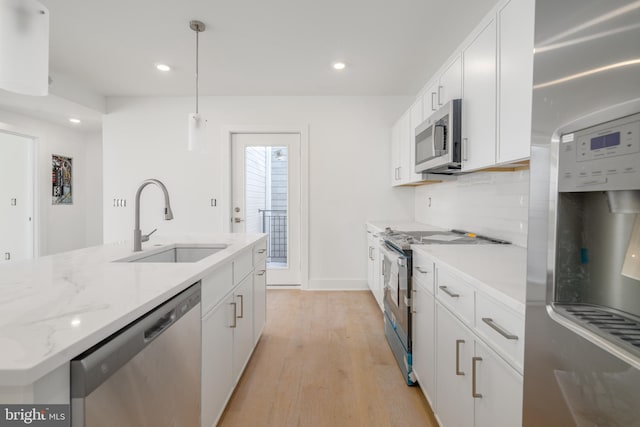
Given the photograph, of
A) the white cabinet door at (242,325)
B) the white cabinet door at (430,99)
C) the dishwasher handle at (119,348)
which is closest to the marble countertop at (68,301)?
the dishwasher handle at (119,348)

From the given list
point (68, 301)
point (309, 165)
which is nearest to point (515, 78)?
point (68, 301)

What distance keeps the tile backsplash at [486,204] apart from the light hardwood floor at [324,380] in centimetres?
115

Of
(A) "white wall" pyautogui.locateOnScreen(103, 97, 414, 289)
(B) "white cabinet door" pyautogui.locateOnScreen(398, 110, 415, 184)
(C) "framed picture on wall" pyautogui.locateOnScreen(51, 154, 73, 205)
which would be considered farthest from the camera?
(C) "framed picture on wall" pyautogui.locateOnScreen(51, 154, 73, 205)

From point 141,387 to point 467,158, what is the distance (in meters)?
1.85

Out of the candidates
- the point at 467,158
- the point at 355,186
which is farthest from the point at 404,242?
the point at 355,186

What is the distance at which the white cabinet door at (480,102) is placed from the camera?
1.54m

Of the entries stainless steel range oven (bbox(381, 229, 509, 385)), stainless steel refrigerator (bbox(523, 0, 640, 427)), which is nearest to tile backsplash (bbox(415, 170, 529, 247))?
stainless steel range oven (bbox(381, 229, 509, 385))

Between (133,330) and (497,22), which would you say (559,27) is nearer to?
(497,22)

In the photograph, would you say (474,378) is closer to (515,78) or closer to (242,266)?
(515,78)

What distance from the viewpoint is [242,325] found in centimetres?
192

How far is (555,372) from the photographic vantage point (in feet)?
2.12

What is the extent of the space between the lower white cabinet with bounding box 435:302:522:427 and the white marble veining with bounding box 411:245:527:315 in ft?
0.67

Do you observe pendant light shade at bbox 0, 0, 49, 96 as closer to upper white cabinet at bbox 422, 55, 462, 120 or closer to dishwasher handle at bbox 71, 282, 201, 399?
dishwasher handle at bbox 71, 282, 201, 399

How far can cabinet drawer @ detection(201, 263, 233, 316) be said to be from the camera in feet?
4.36
